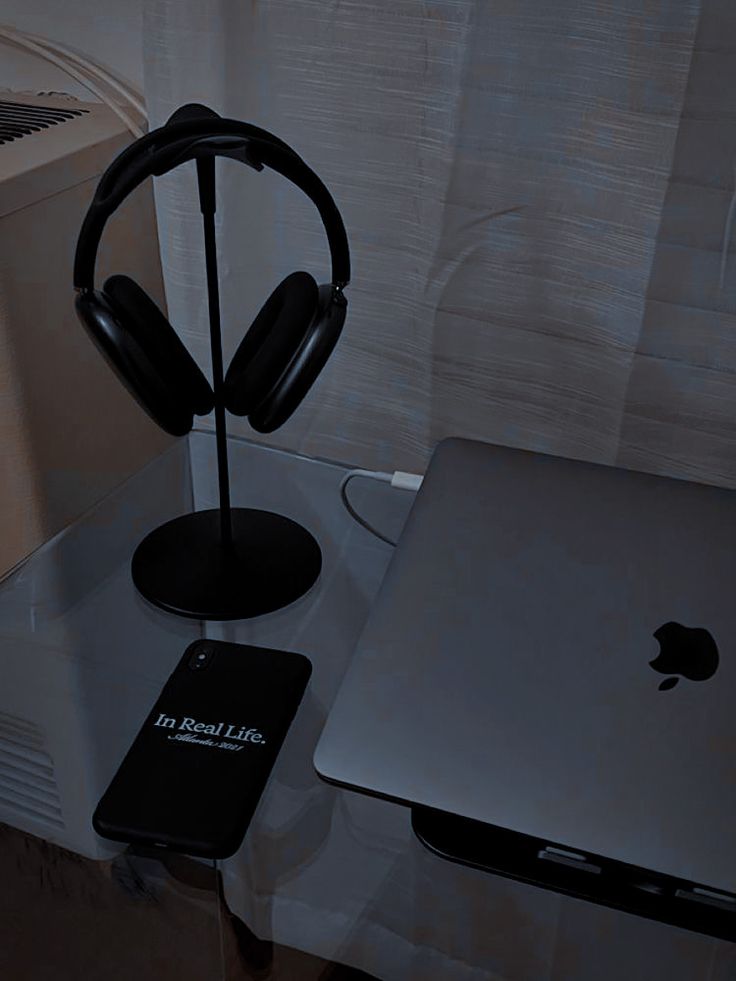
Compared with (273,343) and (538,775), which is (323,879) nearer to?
(538,775)

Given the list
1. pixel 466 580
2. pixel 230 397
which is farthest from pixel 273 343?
pixel 466 580

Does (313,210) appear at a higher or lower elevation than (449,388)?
higher

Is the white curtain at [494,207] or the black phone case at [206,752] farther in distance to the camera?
the white curtain at [494,207]

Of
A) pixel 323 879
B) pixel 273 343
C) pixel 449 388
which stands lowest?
pixel 323 879

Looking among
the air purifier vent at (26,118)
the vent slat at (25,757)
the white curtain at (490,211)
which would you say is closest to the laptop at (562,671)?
the white curtain at (490,211)

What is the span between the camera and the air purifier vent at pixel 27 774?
66 cm

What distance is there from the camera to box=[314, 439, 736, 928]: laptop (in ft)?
1.78

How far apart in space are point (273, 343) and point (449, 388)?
0.30m

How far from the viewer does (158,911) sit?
606mm

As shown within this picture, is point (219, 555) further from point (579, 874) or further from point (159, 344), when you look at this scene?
point (579, 874)

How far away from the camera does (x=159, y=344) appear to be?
2.35ft

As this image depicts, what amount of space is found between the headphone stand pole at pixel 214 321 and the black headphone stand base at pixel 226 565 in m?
0.02

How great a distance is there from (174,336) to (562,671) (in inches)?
13.9

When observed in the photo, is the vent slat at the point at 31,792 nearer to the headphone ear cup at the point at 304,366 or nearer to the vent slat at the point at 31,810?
the vent slat at the point at 31,810
